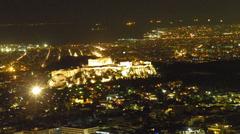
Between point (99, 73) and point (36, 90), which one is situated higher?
point (99, 73)

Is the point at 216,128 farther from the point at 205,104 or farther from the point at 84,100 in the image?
the point at 84,100

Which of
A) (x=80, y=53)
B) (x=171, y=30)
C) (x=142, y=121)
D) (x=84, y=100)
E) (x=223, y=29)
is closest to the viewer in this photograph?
(x=142, y=121)

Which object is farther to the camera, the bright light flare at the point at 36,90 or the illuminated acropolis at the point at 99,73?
the illuminated acropolis at the point at 99,73

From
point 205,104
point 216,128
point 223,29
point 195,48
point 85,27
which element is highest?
point 85,27

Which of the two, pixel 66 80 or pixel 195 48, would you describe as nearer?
pixel 66 80

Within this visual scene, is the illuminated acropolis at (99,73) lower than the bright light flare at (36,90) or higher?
higher

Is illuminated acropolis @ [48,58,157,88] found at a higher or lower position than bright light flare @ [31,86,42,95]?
higher

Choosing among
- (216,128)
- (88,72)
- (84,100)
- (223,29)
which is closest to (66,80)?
(88,72)

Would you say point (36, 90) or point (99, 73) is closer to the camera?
point (36, 90)
